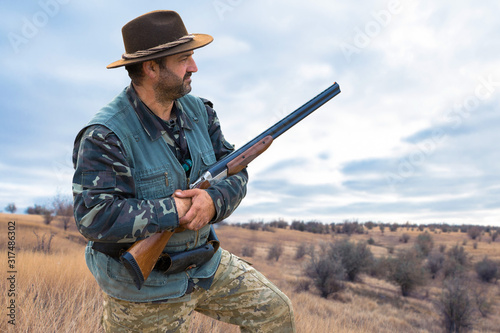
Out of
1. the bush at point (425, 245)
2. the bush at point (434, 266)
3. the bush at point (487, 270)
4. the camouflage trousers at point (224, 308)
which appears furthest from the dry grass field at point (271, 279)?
the bush at point (425, 245)

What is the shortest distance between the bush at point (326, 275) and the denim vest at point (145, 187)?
56.8ft

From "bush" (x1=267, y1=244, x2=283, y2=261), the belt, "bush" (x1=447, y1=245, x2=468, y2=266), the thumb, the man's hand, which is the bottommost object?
"bush" (x1=267, y1=244, x2=283, y2=261)

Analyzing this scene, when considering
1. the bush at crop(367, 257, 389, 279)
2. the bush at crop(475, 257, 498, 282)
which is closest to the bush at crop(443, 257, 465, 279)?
the bush at crop(475, 257, 498, 282)

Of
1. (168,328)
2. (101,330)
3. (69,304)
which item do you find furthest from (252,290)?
(69,304)

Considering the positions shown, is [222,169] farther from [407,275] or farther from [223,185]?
[407,275]

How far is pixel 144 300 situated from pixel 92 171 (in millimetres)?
1060

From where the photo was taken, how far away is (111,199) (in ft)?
8.23

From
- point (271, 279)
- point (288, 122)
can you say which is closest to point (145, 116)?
point (288, 122)

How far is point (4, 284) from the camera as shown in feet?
17.6

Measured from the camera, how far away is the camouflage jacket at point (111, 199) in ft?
8.09

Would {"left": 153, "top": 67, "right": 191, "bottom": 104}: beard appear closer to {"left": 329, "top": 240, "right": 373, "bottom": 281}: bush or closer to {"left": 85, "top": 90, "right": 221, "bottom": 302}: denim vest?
{"left": 85, "top": 90, "right": 221, "bottom": 302}: denim vest

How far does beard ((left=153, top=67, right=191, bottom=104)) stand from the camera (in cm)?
302

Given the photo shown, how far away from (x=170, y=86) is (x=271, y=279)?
56.1 ft

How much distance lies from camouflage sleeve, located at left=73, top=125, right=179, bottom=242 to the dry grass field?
2.17m
